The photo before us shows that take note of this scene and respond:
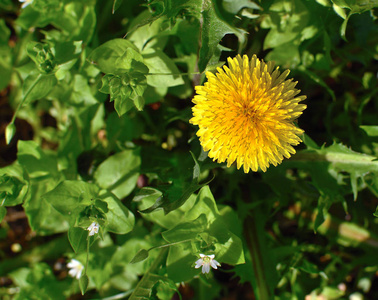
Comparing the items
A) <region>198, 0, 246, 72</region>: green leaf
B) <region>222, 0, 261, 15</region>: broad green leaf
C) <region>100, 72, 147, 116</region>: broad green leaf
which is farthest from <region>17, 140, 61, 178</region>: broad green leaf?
<region>222, 0, 261, 15</region>: broad green leaf

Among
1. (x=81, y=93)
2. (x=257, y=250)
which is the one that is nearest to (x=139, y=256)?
(x=257, y=250)

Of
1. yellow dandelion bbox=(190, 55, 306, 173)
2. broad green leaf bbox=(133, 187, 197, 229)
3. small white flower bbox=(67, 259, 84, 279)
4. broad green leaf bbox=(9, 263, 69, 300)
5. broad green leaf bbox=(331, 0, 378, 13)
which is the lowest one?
broad green leaf bbox=(9, 263, 69, 300)

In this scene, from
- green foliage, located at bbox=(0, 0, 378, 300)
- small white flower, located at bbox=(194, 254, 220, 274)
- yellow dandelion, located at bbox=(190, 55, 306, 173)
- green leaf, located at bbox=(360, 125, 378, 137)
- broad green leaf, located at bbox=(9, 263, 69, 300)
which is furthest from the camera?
broad green leaf, located at bbox=(9, 263, 69, 300)

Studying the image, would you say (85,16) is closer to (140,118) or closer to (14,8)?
(140,118)

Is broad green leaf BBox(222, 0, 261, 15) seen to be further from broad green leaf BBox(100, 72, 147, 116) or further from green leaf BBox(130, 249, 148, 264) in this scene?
green leaf BBox(130, 249, 148, 264)

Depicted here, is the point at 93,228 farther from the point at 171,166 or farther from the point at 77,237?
the point at 171,166

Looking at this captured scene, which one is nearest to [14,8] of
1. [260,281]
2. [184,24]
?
[184,24]

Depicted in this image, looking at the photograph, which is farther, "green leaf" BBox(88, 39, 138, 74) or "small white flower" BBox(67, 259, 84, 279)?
"small white flower" BBox(67, 259, 84, 279)
